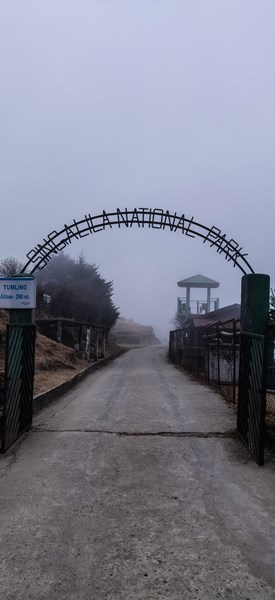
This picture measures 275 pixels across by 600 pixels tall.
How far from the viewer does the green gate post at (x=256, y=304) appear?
22.4ft

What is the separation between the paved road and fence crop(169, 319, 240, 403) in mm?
4345

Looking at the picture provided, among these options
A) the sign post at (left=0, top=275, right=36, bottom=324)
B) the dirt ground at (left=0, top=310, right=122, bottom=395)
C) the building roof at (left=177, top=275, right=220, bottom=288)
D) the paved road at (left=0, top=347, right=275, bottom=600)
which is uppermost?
the building roof at (left=177, top=275, right=220, bottom=288)

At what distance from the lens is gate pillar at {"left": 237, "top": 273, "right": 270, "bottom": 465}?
5781mm

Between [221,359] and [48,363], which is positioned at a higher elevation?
[221,359]

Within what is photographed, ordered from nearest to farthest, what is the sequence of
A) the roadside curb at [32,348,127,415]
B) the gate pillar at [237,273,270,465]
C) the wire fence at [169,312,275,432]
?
1. the gate pillar at [237,273,270,465]
2. the roadside curb at [32,348,127,415]
3. the wire fence at [169,312,275,432]

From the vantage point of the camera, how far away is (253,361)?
6430mm

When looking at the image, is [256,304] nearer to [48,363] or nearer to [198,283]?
[48,363]

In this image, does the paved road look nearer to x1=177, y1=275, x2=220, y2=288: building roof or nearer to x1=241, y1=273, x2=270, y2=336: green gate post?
x1=241, y1=273, x2=270, y2=336: green gate post

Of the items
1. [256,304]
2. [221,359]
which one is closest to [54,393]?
[221,359]

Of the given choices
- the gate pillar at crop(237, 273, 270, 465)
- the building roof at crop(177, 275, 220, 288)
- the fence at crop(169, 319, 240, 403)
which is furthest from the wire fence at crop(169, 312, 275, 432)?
the building roof at crop(177, 275, 220, 288)

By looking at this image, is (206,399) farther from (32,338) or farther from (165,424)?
(32,338)

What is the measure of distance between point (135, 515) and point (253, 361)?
298 centimetres

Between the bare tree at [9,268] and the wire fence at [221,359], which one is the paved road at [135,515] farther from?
the bare tree at [9,268]

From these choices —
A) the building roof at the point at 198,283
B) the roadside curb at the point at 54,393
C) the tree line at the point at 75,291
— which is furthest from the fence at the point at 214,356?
the building roof at the point at 198,283
